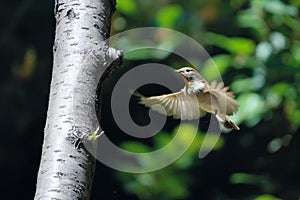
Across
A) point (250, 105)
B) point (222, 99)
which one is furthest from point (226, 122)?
point (250, 105)

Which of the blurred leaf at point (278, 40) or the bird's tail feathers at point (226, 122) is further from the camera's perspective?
the blurred leaf at point (278, 40)

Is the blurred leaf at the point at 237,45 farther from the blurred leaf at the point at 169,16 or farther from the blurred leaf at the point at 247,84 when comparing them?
the blurred leaf at the point at 169,16

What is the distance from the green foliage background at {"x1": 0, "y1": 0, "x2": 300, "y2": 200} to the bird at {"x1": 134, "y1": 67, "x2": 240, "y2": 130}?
0.56 meters

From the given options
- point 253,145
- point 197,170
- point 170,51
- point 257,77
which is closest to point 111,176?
point 197,170

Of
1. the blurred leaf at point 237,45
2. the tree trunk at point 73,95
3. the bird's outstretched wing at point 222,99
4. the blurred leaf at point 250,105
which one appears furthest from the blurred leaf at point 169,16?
the tree trunk at point 73,95

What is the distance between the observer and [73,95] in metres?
0.51

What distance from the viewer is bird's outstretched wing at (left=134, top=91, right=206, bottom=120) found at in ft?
2.41

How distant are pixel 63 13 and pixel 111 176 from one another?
147 centimetres

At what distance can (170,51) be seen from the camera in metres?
1.61

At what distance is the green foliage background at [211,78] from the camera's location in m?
1.43

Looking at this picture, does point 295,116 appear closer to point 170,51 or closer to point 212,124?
point 170,51

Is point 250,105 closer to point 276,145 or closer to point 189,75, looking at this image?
point 276,145

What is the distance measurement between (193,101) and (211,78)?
0.72 meters

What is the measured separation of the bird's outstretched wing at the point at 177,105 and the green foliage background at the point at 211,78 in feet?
1.84
